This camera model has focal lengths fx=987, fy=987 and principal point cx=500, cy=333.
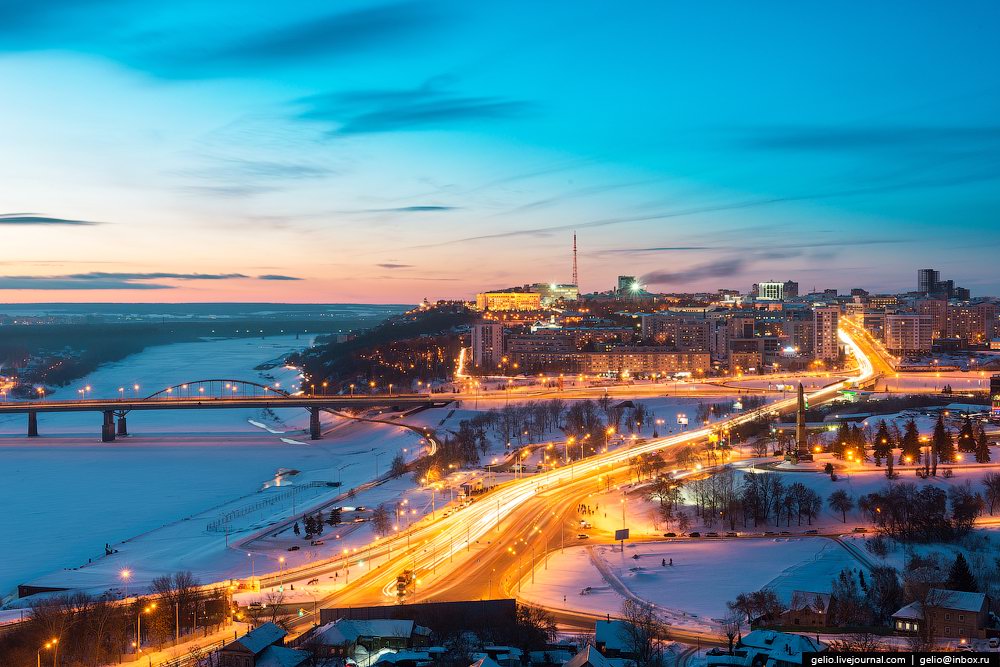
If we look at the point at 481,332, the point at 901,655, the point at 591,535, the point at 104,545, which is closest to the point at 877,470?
the point at 591,535

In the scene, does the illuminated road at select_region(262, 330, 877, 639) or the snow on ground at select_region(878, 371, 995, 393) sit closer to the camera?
the illuminated road at select_region(262, 330, 877, 639)

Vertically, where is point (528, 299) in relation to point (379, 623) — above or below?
above

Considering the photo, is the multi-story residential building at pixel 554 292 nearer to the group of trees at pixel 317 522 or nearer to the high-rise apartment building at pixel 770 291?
the high-rise apartment building at pixel 770 291

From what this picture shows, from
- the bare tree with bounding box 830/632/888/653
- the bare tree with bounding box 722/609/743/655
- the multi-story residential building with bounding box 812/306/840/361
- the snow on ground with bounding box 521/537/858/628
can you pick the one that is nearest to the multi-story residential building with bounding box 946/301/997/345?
the multi-story residential building with bounding box 812/306/840/361

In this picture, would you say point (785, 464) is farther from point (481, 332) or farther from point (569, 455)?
point (481, 332)

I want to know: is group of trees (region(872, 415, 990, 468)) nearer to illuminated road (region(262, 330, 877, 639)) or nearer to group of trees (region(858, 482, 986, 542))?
group of trees (region(858, 482, 986, 542))

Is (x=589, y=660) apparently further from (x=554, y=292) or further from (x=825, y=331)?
(x=554, y=292)

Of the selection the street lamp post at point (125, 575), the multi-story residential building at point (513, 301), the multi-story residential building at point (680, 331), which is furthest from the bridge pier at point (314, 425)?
the multi-story residential building at point (513, 301)

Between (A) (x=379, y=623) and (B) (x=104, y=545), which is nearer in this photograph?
(A) (x=379, y=623)
